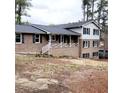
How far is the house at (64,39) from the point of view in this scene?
4.45 ft

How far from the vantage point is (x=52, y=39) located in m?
1.42

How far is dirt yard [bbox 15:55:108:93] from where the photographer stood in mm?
1133

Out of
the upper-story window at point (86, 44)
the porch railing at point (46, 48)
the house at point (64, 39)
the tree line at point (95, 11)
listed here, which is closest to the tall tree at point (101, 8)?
the tree line at point (95, 11)

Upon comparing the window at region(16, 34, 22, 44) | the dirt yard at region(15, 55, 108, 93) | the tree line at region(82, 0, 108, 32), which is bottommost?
the dirt yard at region(15, 55, 108, 93)

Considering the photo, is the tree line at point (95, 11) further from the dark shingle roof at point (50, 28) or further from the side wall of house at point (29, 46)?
the side wall of house at point (29, 46)

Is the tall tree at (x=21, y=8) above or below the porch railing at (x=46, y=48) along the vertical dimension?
above

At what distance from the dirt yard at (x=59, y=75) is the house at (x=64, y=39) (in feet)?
0.29

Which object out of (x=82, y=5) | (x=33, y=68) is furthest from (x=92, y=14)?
(x=33, y=68)

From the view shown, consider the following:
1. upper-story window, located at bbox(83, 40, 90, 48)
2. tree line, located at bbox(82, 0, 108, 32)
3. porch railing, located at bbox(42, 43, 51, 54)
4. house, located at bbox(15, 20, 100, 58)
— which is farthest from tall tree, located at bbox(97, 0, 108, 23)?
porch railing, located at bbox(42, 43, 51, 54)

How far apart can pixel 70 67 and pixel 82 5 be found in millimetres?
456

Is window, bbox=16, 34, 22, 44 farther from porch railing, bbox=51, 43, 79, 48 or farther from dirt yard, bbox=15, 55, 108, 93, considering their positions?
porch railing, bbox=51, 43, 79, 48

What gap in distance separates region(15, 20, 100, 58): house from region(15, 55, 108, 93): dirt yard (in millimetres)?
88

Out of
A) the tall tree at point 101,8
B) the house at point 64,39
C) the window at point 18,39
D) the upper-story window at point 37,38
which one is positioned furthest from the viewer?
the upper-story window at point 37,38
